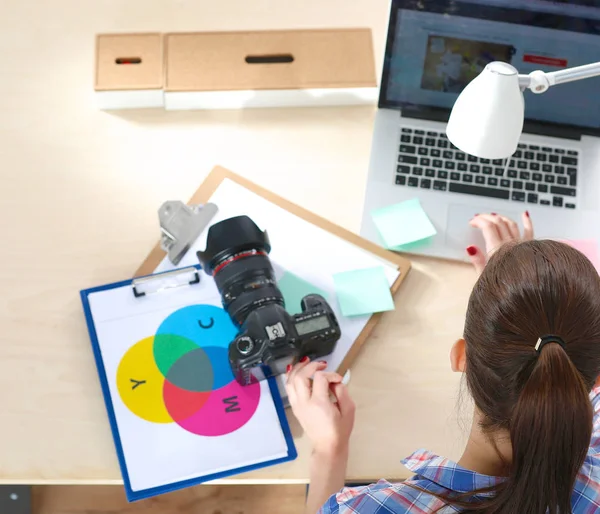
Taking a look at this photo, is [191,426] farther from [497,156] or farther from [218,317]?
[497,156]

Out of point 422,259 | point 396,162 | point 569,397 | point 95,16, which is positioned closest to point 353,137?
point 396,162

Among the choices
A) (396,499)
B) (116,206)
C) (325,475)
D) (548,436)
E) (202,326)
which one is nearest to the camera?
(548,436)

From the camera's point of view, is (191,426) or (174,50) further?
(174,50)

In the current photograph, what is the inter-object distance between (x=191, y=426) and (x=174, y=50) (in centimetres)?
60

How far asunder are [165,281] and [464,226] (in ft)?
1.49

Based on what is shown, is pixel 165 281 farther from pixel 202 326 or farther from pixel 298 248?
pixel 298 248

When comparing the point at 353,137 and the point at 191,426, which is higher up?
the point at 353,137

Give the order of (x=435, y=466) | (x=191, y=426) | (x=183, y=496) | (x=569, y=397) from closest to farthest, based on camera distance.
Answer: (x=569, y=397), (x=435, y=466), (x=191, y=426), (x=183, y=496)

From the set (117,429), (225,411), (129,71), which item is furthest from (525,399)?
(129,71)

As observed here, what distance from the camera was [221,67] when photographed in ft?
3.85

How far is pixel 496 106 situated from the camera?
0.77 m

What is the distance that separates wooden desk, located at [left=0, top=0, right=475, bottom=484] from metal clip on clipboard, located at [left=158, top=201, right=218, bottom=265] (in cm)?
5

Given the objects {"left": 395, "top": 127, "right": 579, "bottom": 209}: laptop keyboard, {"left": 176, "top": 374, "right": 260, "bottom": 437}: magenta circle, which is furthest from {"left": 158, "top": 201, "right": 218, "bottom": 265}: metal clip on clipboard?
{"left": 395, "top": 127, "right": 579, "bottom": 209}: laptop keyboard

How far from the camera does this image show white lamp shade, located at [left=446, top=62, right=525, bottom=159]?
0.75 meters
